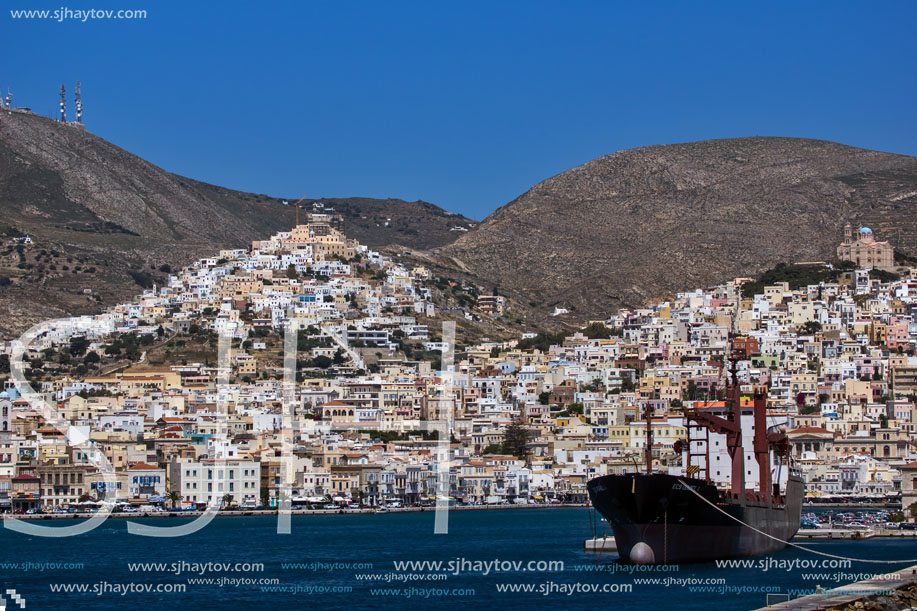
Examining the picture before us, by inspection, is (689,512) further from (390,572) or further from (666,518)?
(390,572)

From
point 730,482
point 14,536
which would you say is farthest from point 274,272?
point 730,482

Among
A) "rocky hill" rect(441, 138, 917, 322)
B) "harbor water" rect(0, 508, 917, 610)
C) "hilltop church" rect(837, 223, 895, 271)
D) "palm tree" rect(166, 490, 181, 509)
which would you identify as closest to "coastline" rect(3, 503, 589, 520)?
"palm tree" rect(166, 490, 181, 509)

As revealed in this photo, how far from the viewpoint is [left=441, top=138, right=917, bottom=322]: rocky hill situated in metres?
158

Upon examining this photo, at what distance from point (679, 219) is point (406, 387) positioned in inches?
2772

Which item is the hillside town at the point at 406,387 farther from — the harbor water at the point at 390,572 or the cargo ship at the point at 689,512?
the harbor water at the point at 390,572

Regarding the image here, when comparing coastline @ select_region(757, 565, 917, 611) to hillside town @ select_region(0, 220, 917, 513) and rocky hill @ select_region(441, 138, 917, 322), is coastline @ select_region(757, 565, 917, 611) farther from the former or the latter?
rocky hill @ select_region(441, 138, 917, 322)

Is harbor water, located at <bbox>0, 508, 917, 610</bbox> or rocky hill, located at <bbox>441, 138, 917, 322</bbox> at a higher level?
rocky hill, located at <bbox>441, 138, 917, 322</bbox>

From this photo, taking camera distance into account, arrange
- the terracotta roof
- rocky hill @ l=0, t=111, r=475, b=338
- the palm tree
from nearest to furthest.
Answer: the palm tree → the terracotta roof → rocky hill @ l=0, t=111, r=475, b=338

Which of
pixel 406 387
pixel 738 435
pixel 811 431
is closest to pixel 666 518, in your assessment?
pixel 738 435

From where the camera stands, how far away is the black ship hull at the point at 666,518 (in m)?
43.2

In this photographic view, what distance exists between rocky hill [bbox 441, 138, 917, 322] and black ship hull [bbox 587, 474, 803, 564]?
107947mm

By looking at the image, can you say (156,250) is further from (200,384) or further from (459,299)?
(200,384)

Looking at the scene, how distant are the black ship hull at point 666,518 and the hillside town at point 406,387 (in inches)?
351

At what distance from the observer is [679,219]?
171500mm
